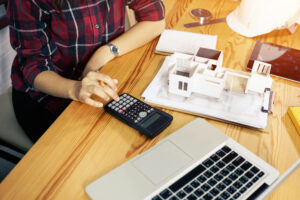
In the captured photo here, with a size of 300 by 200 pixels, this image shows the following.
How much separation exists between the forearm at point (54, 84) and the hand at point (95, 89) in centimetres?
5

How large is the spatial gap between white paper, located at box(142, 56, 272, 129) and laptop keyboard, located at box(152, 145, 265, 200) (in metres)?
0.12

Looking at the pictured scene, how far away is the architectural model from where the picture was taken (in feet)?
2.17

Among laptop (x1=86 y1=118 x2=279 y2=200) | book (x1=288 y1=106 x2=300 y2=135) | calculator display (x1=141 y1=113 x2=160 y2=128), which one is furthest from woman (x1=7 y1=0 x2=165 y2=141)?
book (x1=288 y1=106 x2=300 y2=135)

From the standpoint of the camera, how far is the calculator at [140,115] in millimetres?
628

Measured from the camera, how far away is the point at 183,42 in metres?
0.92

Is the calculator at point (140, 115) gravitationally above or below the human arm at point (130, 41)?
below

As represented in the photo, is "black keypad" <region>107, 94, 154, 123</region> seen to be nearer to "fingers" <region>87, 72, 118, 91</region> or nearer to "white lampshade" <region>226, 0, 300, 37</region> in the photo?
"fingers" <region>87, 72, 118, 91</region>

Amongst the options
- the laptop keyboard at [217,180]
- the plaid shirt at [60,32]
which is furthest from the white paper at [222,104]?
the plaid shirt at [60,32]

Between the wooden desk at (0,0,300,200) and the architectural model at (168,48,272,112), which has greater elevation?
the architectural model at (168,48,272,112)

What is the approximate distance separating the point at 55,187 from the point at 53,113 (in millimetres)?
469

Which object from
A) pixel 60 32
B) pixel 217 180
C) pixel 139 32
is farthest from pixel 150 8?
pixel 217 180

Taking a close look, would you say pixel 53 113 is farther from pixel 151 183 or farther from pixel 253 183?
pixel 253 183

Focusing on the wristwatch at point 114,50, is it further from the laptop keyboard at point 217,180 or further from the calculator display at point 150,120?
the laptop keyboard at point 217,180

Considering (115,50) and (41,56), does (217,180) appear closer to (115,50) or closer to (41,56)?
(115,50)
